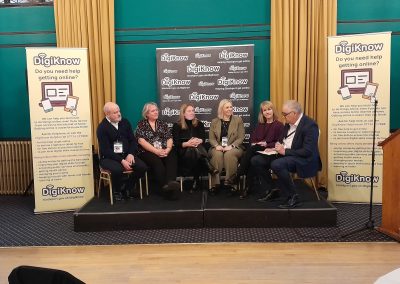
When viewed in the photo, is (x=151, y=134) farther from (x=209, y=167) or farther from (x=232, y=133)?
(x=232, y=133)

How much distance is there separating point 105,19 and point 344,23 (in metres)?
3.29

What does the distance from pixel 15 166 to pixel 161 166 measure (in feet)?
7.95

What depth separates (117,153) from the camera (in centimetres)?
448

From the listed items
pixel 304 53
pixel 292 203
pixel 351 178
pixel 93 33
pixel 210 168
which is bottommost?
pixel 292 203

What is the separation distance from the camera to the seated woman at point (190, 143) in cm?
475

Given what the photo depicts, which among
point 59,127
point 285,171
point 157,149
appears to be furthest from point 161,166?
point 285,171

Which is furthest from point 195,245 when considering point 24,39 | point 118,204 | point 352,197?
point 24,39

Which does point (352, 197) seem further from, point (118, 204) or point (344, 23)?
point (118, 204)

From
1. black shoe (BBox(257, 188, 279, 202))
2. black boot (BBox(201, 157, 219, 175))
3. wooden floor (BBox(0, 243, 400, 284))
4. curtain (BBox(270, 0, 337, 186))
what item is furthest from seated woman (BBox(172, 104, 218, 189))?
wooden floor (BBox(0, 243, 400, 284))

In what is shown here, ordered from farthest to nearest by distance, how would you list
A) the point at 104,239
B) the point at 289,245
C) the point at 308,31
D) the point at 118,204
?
the point at 308,31 → the point at 118,204 → the point at 104,239 → the point at 289,245

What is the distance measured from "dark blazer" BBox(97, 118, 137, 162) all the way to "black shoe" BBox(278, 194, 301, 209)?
186 centimetres

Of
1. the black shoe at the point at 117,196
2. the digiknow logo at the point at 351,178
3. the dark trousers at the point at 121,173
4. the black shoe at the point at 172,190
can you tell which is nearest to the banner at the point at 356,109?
the digiknow logo at the point at 351,178

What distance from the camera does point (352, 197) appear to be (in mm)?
4727

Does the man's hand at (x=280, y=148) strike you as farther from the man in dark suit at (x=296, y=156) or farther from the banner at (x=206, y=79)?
the banner at (x=206, y=79)
